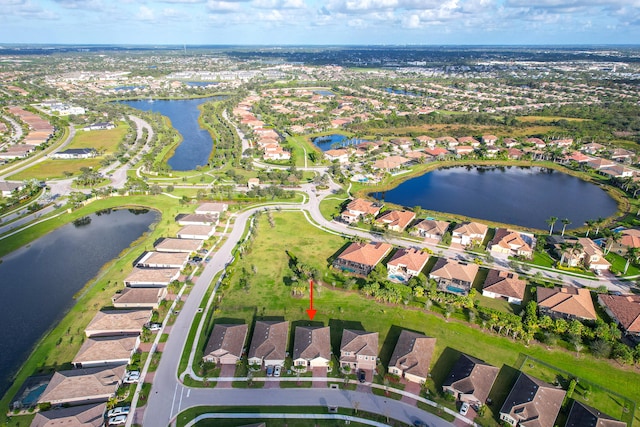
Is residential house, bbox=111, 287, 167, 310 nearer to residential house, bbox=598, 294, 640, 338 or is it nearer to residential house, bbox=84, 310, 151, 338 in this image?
residential house, bbox=84, 310, 151, 338

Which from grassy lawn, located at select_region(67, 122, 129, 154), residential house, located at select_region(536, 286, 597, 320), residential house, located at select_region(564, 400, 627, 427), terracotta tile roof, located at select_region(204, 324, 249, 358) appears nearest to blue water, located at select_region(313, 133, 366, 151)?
grassy lawn, located at select_region(67, 122, 129, 154)

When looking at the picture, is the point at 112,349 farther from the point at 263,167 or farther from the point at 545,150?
the point at 545,150

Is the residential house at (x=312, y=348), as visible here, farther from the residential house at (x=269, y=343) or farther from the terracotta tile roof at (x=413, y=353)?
the terracotta tile roof at (x=413, y=353)

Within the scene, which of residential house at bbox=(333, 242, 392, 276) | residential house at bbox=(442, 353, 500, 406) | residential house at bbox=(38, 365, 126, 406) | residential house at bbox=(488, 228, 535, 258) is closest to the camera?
residential house at bbox=(38, 365, 126, 406)

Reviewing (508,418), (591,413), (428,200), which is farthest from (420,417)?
(428,200)

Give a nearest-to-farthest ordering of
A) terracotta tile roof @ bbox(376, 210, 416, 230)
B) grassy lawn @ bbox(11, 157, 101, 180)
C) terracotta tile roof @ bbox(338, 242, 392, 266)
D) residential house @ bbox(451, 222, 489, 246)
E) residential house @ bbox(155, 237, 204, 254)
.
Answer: terracotta tile roof @ bbox(338, 242, 392, 266) < residential house @ bbox(155, 237, 204, 254) < residential house @ bbox(451, 222, 489, 246) < terracotta tile roof @ bbox(376, 210, 416, 230) < grassy lawn @ bbox(11, 157, 101, 180)
